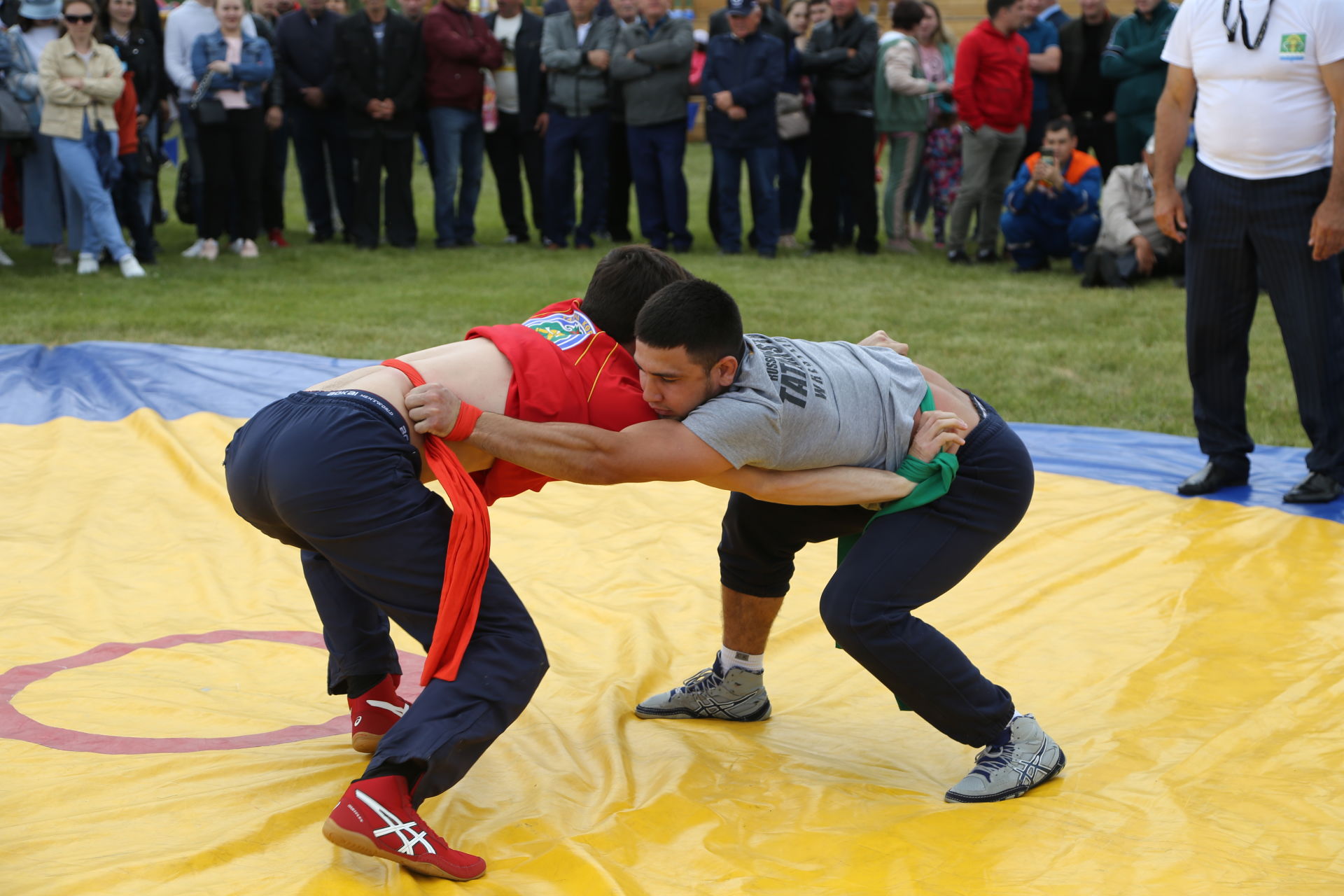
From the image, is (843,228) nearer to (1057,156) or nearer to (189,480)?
(1057,156)

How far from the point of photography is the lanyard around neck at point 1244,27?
438cm

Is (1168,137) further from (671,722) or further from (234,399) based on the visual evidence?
(234,399)

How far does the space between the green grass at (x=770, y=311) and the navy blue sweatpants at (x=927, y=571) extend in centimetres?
324

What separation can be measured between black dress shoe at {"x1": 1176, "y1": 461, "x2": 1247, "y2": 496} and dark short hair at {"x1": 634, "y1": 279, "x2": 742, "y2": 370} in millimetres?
2814

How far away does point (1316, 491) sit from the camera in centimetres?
457

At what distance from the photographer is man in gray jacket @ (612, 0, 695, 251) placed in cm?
995

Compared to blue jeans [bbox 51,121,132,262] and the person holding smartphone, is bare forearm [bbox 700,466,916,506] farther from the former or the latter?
blue jeans [bbox 51,121,132,262]

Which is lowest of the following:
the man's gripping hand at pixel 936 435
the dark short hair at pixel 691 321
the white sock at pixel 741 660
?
the white sock at pixel 741 660

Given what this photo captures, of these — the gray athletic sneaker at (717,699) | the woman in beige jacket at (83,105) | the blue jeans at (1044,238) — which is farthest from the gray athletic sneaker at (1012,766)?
Answer: the woman in beige jacket at (83,105)

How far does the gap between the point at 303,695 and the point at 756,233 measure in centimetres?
786


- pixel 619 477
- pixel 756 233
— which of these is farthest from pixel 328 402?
pixel 756 233

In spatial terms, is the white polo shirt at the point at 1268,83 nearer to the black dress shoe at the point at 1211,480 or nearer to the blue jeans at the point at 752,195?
the black dress shoe at the point at 1211,480

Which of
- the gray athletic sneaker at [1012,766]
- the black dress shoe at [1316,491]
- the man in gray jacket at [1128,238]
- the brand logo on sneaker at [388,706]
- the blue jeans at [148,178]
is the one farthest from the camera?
the blue jeans at [148,178]

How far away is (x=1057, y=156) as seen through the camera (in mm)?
8922
